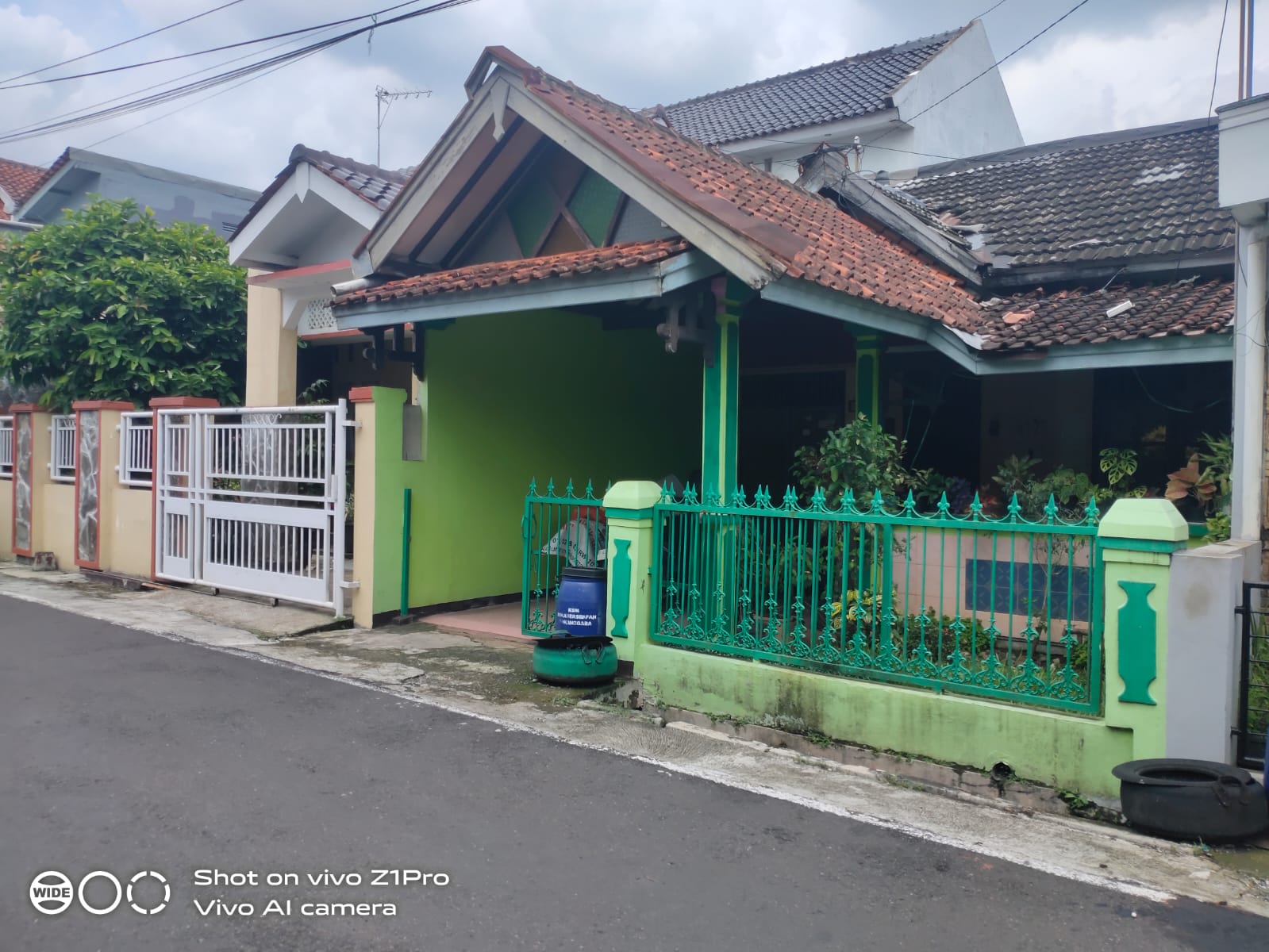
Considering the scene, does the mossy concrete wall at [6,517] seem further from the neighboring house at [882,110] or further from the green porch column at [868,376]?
the neighboring house at [882,110]

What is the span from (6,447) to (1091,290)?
552 inches

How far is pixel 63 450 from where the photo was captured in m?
13.3

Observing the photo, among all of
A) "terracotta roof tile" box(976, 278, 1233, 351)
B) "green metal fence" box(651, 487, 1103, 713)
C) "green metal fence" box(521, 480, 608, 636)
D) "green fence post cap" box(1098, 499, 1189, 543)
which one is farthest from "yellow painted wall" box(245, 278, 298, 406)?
"green fence post cap" box(1098, 499, 1189, 543)

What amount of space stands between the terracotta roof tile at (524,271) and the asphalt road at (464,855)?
3270 millimetres

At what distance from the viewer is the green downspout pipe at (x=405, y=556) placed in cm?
933

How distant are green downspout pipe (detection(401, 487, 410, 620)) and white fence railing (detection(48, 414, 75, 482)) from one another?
6277 mm

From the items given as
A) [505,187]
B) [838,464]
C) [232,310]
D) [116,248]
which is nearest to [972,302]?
[838,464]

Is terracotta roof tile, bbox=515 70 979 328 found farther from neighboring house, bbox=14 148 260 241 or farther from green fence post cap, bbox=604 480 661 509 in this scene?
neighboring house, bbox=14 148 260 241

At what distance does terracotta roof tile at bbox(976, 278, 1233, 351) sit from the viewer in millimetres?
7828

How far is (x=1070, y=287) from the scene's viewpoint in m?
9.64

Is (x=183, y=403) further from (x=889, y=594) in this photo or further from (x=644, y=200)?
(x=889, y=594)

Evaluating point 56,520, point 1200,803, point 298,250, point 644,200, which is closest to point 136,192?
point 298,250

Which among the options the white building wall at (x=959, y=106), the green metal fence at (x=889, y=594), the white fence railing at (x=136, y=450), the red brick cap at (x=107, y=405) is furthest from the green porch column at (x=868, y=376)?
the white building wall at (x=959, y=106)

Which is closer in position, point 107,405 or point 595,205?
point 595,205
